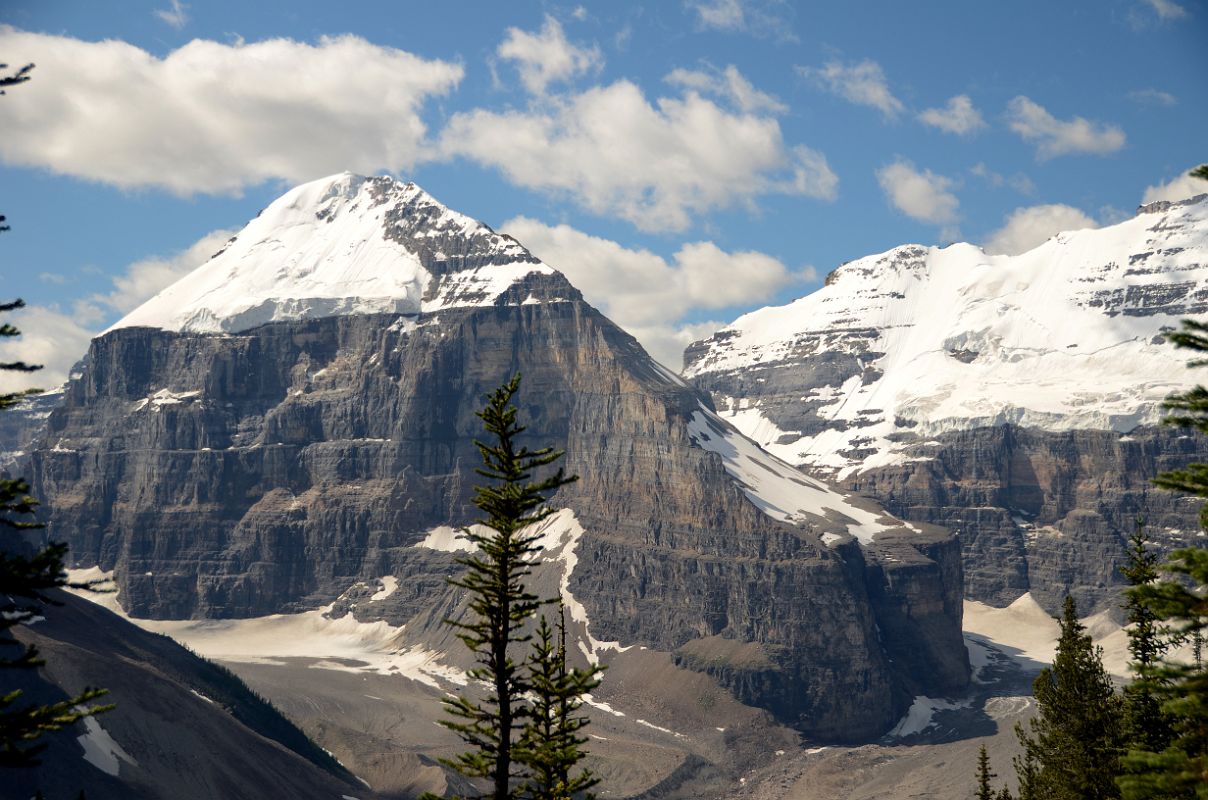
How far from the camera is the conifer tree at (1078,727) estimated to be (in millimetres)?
61438

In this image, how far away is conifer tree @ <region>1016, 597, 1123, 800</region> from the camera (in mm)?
61438

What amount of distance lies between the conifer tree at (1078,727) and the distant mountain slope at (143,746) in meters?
104

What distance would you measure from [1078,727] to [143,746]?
4992 inches

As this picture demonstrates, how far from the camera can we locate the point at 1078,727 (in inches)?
2510

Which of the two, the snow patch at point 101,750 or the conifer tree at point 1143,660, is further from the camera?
the snow patch at point 101,750

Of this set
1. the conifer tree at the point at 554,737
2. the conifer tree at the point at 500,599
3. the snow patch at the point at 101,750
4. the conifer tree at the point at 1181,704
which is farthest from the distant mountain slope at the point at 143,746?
the conifer tree at the point at 1181,704

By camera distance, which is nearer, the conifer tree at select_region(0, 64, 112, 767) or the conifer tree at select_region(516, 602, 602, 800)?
the conifer tree at select_region(0, 64, 112, 767)

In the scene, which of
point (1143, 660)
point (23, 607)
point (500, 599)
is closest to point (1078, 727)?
point (1143, 660)

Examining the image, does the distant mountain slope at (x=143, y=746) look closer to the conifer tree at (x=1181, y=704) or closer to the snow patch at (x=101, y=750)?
the snow patch at (x=101, y=750)

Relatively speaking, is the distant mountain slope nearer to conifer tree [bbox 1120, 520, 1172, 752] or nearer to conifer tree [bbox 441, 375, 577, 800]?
conifer tree [bbox 1120, 520, 1172, 752]

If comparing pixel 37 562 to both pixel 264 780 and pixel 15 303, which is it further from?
pixel 264 780

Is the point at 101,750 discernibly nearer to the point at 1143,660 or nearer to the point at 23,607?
the point at 1143,660

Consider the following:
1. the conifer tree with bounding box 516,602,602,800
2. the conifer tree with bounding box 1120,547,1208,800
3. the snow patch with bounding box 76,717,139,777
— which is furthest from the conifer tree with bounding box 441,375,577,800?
the snow patch with bounding box 76,717,139,777

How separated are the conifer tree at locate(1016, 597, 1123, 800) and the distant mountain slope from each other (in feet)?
342
